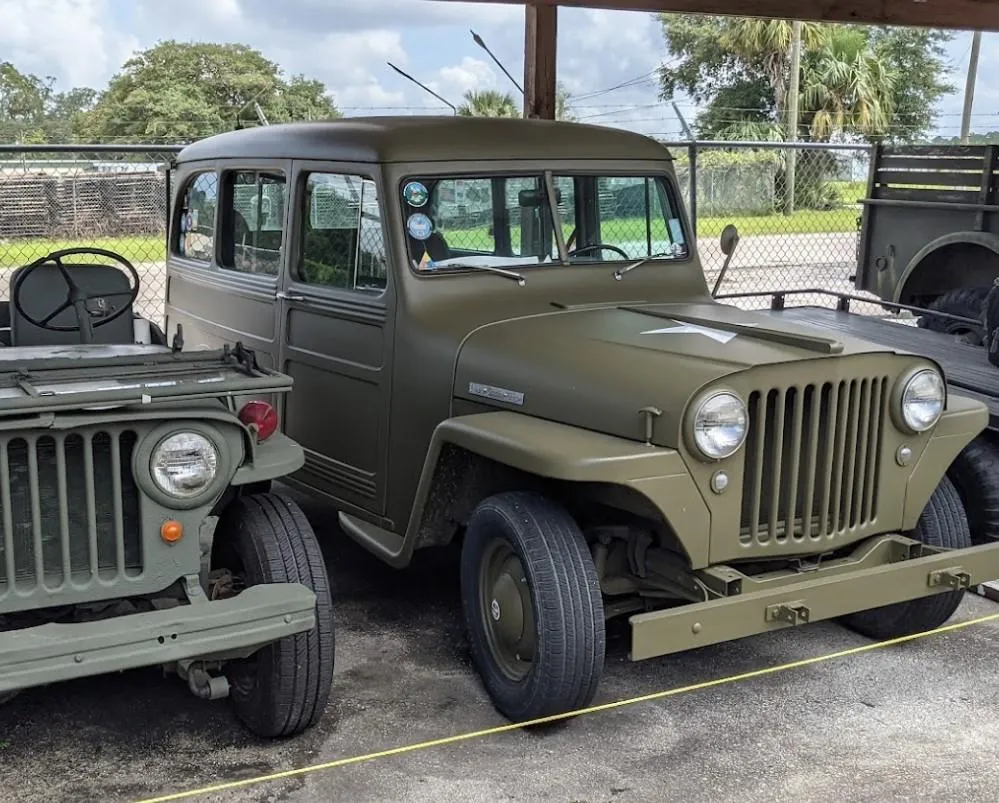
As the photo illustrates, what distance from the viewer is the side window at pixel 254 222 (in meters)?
4.86

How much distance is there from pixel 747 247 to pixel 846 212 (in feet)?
24.1

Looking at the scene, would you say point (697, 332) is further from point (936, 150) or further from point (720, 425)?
point (936, 150)

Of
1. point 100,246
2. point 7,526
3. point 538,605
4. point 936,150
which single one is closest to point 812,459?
point 538,605

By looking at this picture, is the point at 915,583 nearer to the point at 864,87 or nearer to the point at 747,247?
the point at 747,247

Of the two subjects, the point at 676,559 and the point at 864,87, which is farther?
the point at 864,87

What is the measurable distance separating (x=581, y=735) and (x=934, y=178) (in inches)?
213

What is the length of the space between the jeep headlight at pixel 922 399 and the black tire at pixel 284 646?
1852 mm

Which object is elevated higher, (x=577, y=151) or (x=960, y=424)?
(x=577, y=151)

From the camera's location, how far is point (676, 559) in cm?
355

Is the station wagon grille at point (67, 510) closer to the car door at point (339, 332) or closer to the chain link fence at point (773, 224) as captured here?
the car door at point (339, 332)

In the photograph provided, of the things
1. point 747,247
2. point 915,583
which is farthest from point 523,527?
point 747,247

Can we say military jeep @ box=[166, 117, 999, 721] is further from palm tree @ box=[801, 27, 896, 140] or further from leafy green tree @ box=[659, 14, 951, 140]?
palm tree @ box=[801, 27, 896, 140]

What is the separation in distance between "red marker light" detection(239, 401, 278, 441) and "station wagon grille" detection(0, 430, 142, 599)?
0.39 meters

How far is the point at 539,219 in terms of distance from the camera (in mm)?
4516
